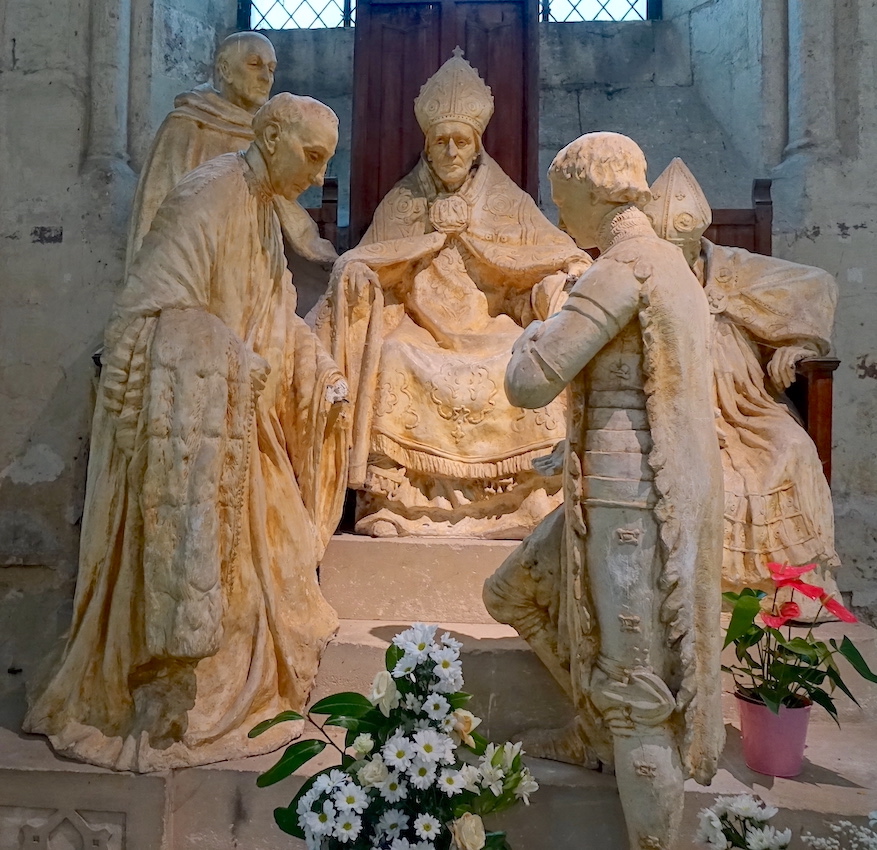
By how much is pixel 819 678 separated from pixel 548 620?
0.70 m

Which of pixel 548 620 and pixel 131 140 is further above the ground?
pixel 131 140

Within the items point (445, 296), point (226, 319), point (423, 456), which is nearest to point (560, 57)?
point (445, 296)

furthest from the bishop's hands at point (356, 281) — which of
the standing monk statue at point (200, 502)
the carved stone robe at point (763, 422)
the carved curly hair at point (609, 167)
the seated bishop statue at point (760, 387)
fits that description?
the carved curly hair at point (609, 167)

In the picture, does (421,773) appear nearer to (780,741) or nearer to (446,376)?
(780,741)

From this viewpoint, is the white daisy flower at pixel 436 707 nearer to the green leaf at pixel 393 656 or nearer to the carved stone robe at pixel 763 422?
the green leaf at pixel 393 656

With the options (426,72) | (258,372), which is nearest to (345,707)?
(258,372)

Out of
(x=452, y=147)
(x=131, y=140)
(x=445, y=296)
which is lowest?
(x=445, y=296)

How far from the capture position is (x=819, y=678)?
84.7 inches

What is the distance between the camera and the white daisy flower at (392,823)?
145 centimetres

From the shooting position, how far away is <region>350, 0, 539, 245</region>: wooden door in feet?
13.7

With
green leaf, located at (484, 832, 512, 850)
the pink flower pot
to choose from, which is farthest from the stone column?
green leaf, located at (484, 832, 512, 850)

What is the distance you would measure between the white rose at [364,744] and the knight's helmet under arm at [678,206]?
2.23 meters

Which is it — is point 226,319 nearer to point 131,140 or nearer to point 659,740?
point 659,740

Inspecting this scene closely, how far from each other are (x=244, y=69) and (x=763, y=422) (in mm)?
2481
